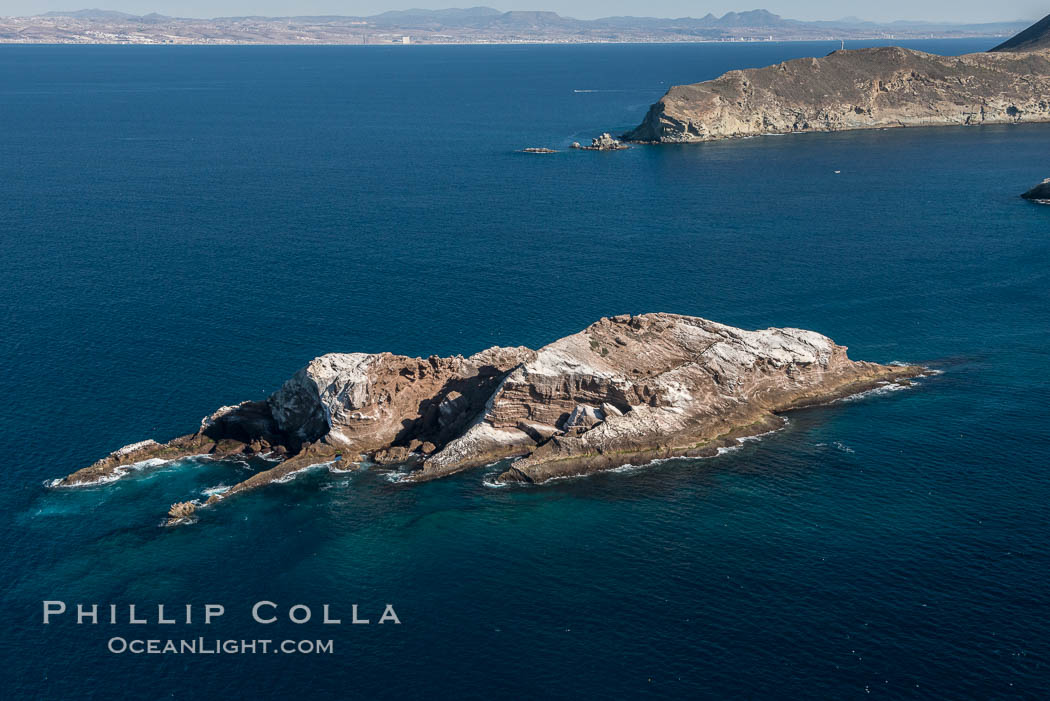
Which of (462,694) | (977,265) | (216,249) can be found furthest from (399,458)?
(977,265)

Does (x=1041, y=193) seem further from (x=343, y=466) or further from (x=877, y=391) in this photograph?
(x=343, y=466)

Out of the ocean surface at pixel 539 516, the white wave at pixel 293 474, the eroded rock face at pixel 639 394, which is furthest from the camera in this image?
the eroded rock face at pixel 639 394

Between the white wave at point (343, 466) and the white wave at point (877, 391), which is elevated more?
the white wave at point (877, 391)

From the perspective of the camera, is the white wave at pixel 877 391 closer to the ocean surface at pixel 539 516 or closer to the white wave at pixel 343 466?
the ocean surface at pixel 539 516

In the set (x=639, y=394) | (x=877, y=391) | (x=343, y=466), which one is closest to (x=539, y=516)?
(x=639, y=394)

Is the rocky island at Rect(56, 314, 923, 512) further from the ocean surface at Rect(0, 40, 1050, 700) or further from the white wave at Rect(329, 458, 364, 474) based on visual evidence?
the ocean surface at Rect(0, 40, 1050, 700)

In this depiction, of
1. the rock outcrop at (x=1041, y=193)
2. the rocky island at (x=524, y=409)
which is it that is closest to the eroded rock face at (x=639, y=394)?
the rocky island at (x=524, y=409)

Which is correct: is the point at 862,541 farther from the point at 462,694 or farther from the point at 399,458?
the point at 399,458
